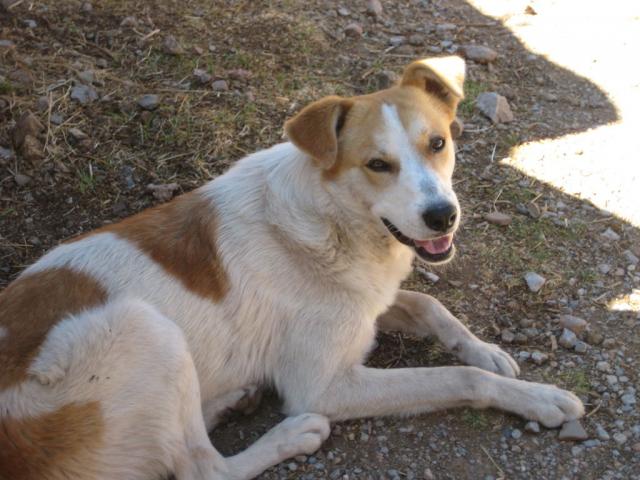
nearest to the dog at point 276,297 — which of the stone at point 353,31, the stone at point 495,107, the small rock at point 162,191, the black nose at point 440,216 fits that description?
the black nose at point 440,216

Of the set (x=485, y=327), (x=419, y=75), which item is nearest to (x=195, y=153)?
(x=419, y=75)

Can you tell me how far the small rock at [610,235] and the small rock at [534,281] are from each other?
2.00 ft

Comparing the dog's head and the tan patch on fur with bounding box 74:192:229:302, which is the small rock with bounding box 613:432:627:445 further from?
the tan patch on fur with bounding box 74:192:229:302

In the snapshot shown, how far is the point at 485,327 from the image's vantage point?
13.7 ft

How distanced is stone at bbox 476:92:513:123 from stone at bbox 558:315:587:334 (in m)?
1.97

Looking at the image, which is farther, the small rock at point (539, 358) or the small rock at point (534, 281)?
the small rock at point (534, 281)

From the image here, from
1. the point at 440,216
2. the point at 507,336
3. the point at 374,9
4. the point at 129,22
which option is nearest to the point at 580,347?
the point at 507,336

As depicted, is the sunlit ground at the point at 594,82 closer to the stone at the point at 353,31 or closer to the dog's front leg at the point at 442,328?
the stone at the point at 353,31

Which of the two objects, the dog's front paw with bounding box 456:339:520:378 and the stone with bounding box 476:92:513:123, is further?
the stone with bounding box 476:92:513:123

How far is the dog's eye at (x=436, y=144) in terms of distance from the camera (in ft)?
11.5

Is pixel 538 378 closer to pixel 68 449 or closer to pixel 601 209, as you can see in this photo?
pixel 601 209

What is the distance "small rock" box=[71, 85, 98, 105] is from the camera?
17.4 ft

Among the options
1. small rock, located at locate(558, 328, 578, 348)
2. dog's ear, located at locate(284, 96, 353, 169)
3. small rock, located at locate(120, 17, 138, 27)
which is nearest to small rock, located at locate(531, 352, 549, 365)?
small rock, located at locate(558, 328, 578, 348)

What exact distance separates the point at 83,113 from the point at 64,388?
267 centimetres
